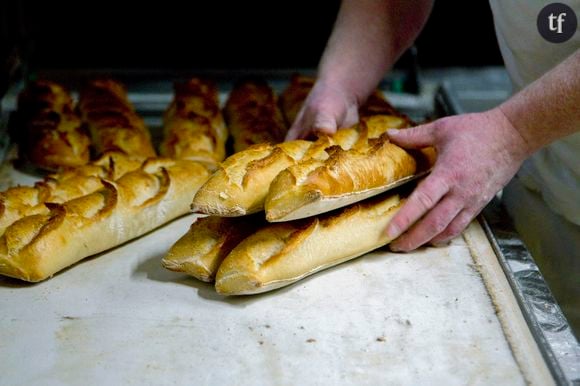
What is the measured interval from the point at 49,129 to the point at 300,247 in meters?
0.96

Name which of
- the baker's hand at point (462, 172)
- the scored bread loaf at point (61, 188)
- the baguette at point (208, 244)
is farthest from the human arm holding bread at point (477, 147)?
the scored bread loaf at point (61, 188)


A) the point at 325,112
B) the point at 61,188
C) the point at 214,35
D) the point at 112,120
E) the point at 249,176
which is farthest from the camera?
the point at 214,35

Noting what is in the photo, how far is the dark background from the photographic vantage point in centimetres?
262

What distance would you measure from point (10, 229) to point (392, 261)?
80cm

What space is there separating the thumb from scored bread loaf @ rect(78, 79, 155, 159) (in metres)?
0.71

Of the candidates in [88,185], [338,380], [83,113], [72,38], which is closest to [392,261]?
[338,380]

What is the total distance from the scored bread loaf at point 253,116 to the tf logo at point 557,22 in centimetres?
75

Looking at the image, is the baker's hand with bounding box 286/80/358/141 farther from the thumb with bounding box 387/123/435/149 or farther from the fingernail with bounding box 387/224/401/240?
the fingernail with bounding box 387/224/401/240

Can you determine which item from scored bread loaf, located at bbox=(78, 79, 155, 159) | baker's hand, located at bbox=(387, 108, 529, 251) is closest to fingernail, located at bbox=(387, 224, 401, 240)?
baker's hand, located at bbox=(387, 108, 529, 251)

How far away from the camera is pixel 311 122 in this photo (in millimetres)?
1820

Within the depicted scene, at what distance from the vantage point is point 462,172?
1469 mm

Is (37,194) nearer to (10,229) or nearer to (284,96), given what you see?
(10,229)

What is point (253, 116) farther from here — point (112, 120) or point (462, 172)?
point (462, 172)

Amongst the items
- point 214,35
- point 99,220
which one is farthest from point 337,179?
point 214,35
